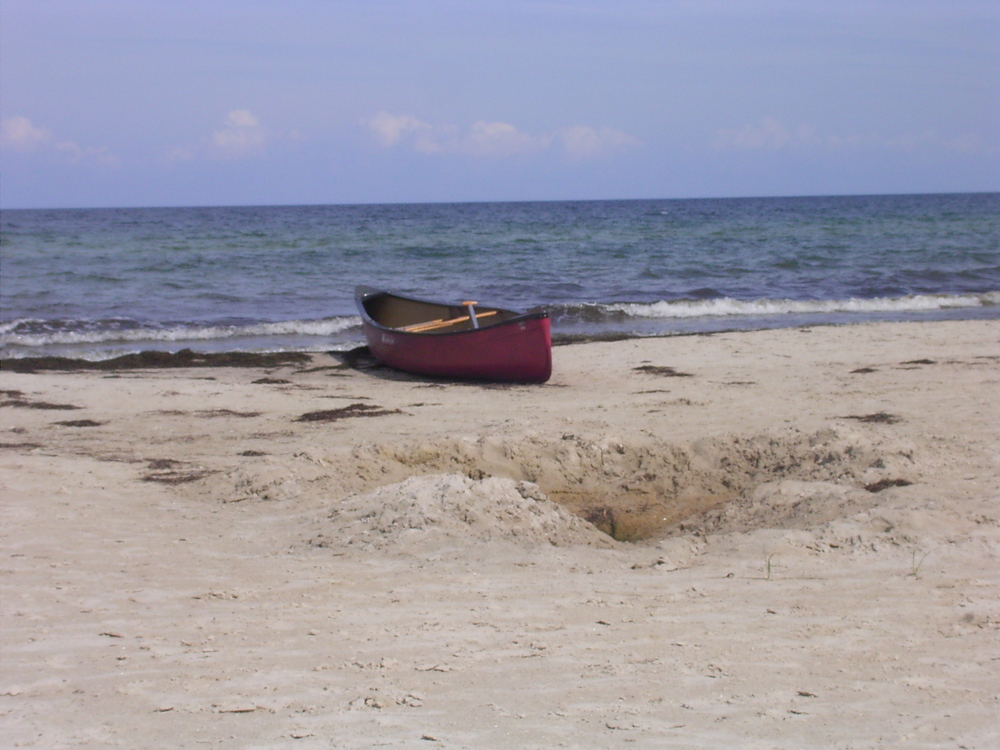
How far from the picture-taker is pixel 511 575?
4.52m

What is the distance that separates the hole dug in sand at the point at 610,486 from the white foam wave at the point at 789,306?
11.0 meters

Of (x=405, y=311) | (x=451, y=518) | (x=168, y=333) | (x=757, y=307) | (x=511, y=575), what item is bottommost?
(x=511, y=575)

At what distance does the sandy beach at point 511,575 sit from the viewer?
310 cm

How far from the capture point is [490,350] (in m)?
10.3

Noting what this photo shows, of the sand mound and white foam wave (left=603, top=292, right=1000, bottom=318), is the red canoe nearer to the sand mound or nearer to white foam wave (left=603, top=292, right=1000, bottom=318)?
the sand mound

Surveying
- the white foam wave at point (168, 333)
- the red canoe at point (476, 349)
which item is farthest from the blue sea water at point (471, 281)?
the red canoe at point (476, 349)

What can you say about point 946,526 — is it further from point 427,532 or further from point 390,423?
point 390,423

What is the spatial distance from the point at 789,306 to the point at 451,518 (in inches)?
569

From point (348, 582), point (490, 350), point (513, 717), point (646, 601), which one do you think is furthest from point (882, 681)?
point (490, 350)

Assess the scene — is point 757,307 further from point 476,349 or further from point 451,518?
point 451,518

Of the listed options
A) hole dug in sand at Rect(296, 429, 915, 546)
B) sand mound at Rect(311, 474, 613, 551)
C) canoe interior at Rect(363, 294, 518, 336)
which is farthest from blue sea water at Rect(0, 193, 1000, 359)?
sand mound at Rect(311, 474, 613, 551)

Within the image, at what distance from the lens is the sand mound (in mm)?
4980

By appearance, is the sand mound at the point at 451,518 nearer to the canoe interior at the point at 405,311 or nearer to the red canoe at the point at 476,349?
the red canoe at the point at 476,349

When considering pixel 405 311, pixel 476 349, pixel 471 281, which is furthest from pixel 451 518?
pixel 471 281
